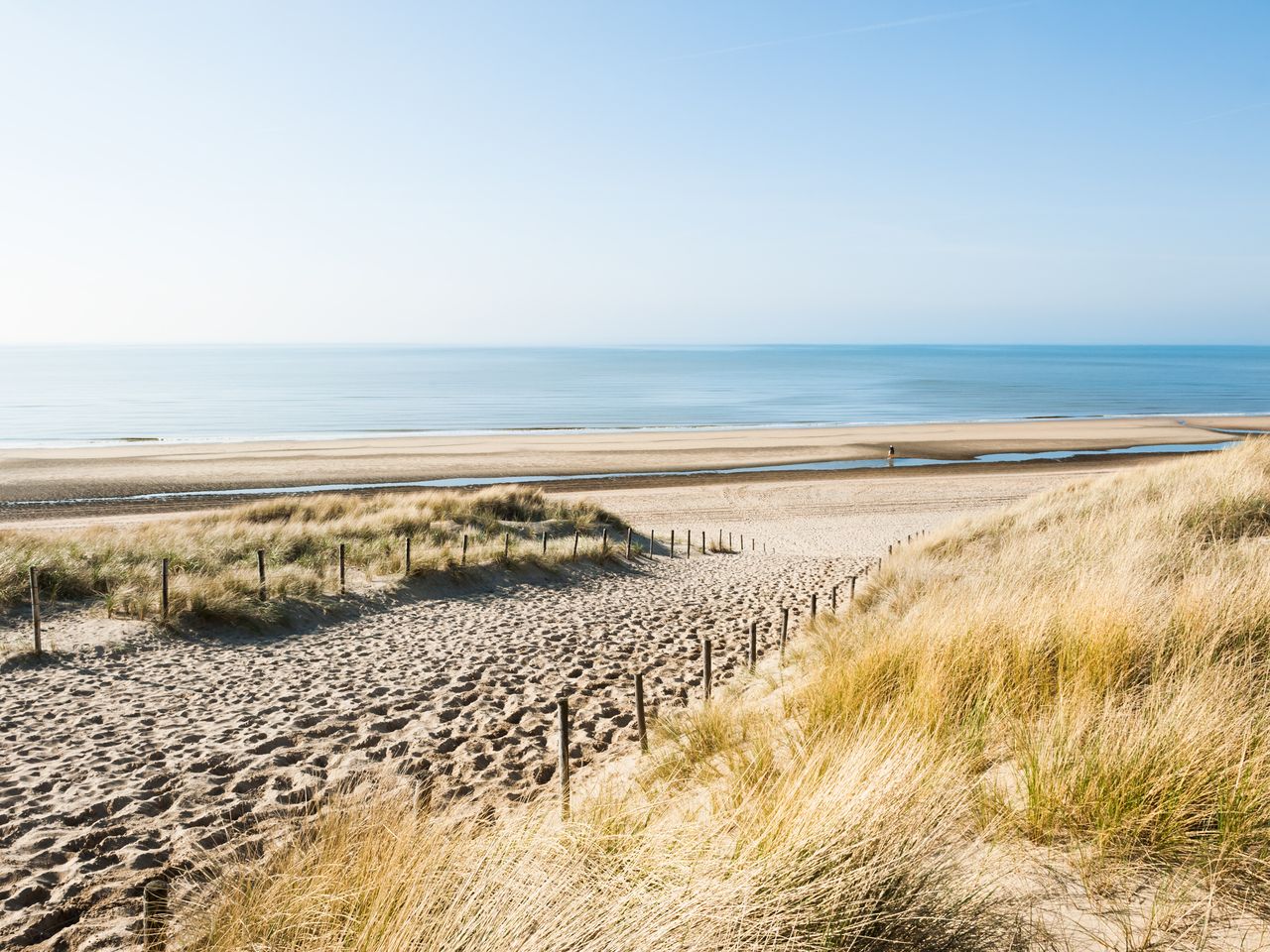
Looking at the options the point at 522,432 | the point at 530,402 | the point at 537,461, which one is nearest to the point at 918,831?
the point at 537,461

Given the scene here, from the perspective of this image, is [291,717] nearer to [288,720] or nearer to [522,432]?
[288,720]

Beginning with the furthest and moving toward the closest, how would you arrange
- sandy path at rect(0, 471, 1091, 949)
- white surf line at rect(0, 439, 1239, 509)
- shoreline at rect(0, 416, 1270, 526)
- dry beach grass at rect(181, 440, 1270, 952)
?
shoreline at rect(0, 416, 1270, 526) → white surf line at rect(0, 439, 1239, 509) → sandy path at rect(0, 471, 1091, 949) → dry beach grass at rect(181, 440, 1270, 952)

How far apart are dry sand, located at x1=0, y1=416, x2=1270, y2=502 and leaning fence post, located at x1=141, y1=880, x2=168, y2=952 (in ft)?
109

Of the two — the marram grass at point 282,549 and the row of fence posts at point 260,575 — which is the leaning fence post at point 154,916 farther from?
the marram grass at point 282,549

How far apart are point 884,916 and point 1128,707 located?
238 cm

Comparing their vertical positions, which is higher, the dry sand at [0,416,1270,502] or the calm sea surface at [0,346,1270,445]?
the calm sea surface at [0,346,1270,445]

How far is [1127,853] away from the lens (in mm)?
3066

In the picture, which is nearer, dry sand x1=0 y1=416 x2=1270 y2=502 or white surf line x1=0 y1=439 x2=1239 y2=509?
white surf line x1=0 y1=439 x2=1239 y2=509

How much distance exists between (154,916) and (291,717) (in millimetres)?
4026

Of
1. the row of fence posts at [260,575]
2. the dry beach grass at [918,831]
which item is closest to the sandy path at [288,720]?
the row of fence posts at [260,575]

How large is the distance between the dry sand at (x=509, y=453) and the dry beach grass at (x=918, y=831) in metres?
34.3

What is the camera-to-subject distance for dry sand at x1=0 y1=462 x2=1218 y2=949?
513 centimetres

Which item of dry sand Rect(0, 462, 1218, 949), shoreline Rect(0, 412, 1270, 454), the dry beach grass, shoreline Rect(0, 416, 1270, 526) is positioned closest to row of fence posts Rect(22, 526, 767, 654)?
dry sand Rect(0, 462, 1218, 949)

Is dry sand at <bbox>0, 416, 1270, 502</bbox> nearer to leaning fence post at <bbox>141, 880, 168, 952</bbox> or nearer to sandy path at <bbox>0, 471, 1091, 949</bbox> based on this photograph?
sandy path at <bbox>0, 471, 1091, 949</bbox>
